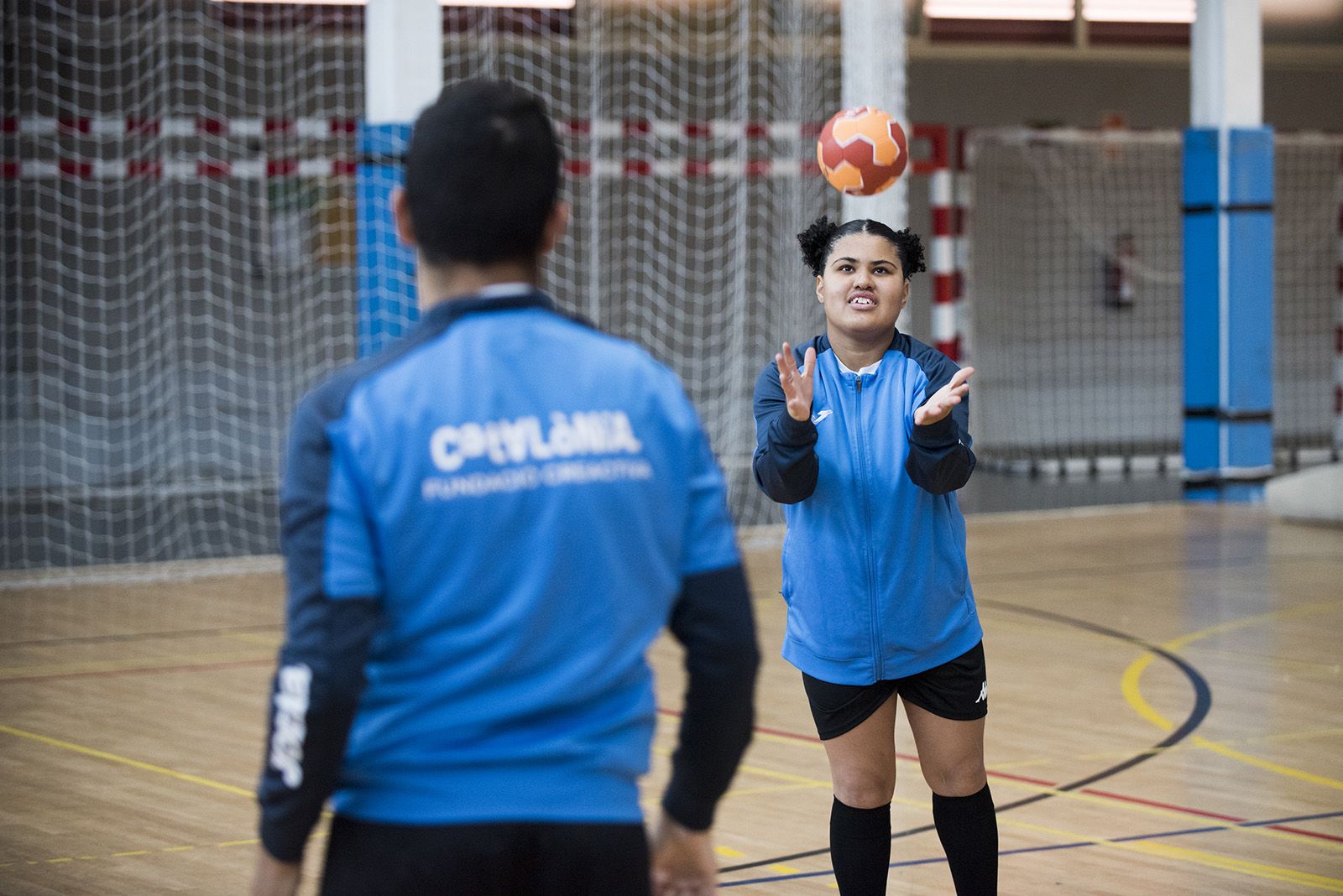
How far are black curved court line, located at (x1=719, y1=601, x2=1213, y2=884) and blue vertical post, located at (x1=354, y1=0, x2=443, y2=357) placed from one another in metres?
3.28

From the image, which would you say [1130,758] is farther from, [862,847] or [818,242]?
[818,242]

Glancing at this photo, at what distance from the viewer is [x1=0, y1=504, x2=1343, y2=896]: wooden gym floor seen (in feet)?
12.6

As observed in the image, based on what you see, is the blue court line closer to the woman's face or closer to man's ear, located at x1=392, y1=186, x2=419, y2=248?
the woman's face

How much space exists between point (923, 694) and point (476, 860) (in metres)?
1.66

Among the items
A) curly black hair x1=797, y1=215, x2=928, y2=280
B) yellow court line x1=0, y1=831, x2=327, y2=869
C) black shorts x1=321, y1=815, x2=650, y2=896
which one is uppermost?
curly black hair x1=797, y1=215, x2=928, y2=280

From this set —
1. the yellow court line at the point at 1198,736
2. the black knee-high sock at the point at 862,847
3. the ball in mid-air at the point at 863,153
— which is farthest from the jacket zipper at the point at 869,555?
the yellow court line at the point at 1198,736

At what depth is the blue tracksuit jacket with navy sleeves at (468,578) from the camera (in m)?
1.42

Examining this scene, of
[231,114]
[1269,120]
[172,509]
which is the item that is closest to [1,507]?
[172,509]

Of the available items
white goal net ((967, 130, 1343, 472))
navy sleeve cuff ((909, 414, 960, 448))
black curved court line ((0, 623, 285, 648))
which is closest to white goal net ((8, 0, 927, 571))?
white goal net ((967, 130, 1343, 472))

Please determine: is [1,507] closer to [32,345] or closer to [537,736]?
[32,345]

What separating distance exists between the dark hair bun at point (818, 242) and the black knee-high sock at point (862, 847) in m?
1.05

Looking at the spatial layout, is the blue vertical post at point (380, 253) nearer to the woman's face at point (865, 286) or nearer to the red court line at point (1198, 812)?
the red court line at point (1198, 812)

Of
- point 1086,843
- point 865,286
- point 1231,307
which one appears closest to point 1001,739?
point 1086,843

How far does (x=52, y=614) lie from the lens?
770cm
